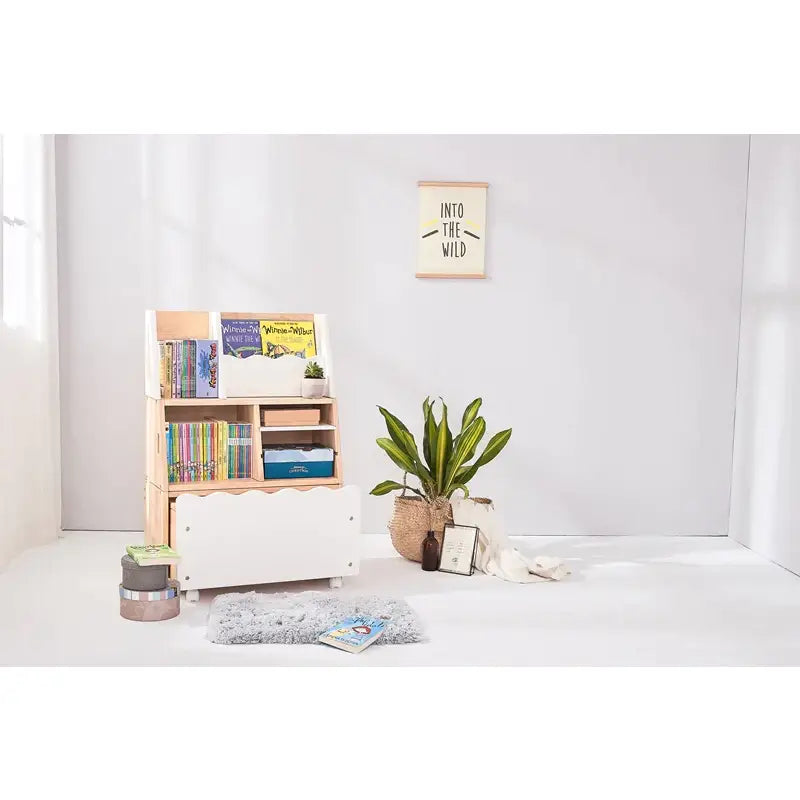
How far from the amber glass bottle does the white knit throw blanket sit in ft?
0.60

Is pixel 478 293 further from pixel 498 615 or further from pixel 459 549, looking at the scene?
pixel 498 615

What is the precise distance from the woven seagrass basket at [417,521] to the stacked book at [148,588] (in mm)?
1247

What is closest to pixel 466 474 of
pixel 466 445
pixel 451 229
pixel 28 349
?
pixel 466 445

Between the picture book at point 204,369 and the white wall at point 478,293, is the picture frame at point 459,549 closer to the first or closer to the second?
the white wall at point 478,293

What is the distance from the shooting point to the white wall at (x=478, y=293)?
15.2 ft

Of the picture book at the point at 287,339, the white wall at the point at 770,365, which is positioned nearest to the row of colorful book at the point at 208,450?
the picture book at the point at 287,339

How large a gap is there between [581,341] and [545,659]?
236cm

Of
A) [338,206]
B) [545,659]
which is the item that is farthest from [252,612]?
[338,206]

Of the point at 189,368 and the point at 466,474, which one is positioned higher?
the point at 189,368

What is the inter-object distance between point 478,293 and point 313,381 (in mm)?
1276

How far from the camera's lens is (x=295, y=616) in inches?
126

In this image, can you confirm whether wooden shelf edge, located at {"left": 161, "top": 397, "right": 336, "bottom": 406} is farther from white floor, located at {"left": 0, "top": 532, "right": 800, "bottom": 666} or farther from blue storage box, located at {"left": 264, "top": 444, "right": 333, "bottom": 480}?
white floor, located at {"left": 0, "top": 532, "right": 800, "bottom": 666}

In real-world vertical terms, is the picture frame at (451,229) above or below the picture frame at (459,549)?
above

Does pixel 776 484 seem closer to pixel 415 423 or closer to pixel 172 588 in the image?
pixel 415 423
